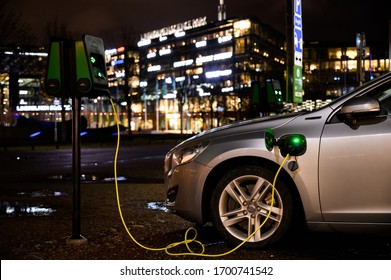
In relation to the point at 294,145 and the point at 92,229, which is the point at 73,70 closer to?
the point at 92,229

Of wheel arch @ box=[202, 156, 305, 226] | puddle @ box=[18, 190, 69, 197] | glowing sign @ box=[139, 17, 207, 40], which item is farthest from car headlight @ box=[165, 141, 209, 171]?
glowing sign @ box=[139, 17, 207, 40]

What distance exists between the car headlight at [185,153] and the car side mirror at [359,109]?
126 centimetres

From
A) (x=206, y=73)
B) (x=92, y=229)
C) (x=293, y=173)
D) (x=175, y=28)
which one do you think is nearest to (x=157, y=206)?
(x=92, y=229)

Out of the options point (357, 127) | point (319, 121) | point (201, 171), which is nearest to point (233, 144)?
point (201, 171)

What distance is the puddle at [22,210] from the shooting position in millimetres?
7004

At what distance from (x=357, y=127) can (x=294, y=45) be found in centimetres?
910

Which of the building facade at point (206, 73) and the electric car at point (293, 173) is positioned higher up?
the building facade at point (206, 73)

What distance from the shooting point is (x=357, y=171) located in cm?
423

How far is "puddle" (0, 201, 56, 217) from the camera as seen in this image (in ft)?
23.0

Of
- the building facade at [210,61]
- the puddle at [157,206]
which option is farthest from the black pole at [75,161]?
the building facade at [210,61]

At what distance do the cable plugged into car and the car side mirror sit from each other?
397 mm

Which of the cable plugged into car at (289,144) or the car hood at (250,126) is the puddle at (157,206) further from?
the cable plugged into car at (289,144)
